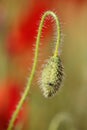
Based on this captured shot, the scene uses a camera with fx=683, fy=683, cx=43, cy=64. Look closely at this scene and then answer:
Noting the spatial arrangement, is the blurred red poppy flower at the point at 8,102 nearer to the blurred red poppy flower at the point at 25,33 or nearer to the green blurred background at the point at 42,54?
the green blurred background at the point at 42,54

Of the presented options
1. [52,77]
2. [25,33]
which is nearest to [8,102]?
[25,33]

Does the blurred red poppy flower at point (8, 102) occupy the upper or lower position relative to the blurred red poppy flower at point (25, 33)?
lower

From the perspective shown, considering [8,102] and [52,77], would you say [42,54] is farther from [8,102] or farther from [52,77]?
[52,77]

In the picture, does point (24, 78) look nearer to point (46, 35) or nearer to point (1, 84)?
point (46, 35)

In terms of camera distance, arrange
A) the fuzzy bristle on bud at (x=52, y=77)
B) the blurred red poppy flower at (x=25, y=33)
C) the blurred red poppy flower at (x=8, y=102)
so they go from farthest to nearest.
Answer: the blurred red poppy flower at (x=25, y=33) → the blurred red poppy flower at (x=8, y=102) → the fuzzy bristle on bud at (x=52, y=77)

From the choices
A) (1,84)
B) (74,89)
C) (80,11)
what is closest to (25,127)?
(1,84)

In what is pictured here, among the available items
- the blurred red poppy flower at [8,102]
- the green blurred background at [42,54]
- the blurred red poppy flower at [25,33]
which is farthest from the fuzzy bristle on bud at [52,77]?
the blurred red poppy flower at [25,33]

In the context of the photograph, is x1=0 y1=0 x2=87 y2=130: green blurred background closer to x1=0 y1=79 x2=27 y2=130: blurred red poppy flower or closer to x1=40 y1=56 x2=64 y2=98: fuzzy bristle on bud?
x1=0 y1=79 x2=27 y2=130: blurred red poppy flower
